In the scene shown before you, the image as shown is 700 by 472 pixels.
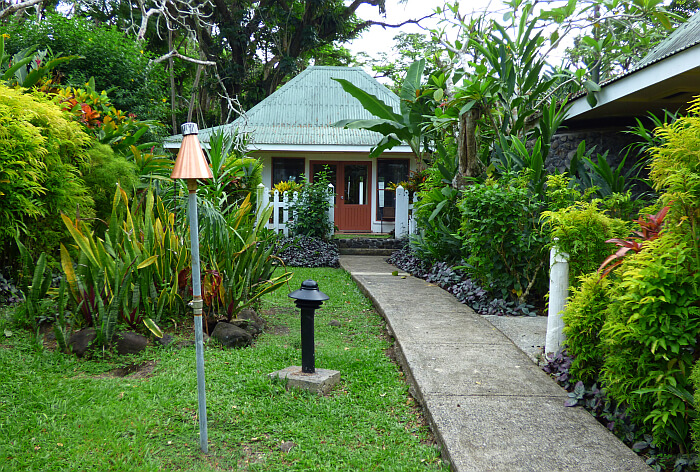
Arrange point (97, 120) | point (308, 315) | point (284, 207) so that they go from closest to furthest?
1. point (308, 315)
2. point (97, 120)
3. point (284, 207)

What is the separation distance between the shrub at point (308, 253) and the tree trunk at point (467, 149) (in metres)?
3.54

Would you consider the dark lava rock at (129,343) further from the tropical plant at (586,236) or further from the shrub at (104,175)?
the tropical plant at (586,236)

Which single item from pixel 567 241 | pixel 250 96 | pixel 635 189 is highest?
pixel 250 96

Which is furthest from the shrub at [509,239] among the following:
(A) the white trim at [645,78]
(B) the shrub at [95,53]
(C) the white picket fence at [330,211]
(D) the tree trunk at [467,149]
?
(B) the shrub at [95,53]

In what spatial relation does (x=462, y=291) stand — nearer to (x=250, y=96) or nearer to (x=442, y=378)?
(x=442, y=378)

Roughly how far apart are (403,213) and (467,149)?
Answer: 4.31 metres

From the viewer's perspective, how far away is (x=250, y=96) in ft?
69.4

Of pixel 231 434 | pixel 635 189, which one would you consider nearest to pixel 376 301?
pixel 231 434

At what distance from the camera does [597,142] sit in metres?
8.18

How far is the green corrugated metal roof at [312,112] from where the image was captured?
48.0ft

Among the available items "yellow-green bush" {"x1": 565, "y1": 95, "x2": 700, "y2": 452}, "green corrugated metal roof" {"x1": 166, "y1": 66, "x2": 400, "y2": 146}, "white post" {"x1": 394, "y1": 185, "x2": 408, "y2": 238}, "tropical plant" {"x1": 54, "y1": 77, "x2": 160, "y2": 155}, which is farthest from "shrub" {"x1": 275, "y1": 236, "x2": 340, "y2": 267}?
"yellow-green bush" {"x1": 565, "y1": 95, "x2": 700, "y2": 452}

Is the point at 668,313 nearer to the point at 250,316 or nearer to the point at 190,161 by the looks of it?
the point at 190,161

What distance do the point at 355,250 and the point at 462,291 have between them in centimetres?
577

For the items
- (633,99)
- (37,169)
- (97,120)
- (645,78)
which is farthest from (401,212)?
(37,169)
